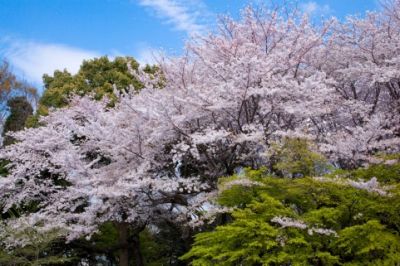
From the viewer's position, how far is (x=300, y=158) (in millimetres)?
8867

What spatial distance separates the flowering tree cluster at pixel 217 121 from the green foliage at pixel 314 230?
157 centimetres

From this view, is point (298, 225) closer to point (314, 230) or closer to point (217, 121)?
point (314, 230)

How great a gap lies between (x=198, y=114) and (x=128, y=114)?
1836 millimetres

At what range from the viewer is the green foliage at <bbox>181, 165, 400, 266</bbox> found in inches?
289

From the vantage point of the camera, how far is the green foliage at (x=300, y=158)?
8641 mm

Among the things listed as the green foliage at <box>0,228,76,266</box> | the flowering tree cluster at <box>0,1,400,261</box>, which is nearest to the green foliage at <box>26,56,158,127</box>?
the flowering tree cluster at <box>0,1,400,261</box>

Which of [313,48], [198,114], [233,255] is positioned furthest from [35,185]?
[313,48]

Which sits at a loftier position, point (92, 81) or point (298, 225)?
point (92, 81)

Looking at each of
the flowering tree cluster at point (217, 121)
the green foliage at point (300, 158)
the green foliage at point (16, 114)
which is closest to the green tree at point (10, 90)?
the green foliage at point (16, 114)

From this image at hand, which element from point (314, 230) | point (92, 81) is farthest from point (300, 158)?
point (92, 81)

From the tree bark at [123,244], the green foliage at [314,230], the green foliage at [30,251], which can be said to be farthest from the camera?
the tree bark at [123,244]

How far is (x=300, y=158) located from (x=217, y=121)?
317 centimetres

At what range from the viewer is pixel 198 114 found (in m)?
11.0

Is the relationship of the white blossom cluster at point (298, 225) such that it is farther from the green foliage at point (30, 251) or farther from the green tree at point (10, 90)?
the green tree at point (10, 90)
